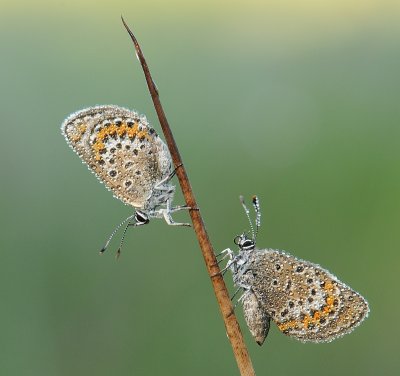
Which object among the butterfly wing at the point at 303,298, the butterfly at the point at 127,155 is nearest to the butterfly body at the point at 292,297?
the butterfly wing at the point at 303,298

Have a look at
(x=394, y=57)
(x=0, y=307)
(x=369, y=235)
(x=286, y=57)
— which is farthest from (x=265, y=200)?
(x=394, y=57)

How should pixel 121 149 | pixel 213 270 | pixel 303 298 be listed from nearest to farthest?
pixel 213 270, pixel 121 149, pixel 303 298

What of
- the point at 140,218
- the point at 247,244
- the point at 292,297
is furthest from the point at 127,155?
the point at 292,297

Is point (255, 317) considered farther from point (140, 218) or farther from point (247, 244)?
point (140, 218)

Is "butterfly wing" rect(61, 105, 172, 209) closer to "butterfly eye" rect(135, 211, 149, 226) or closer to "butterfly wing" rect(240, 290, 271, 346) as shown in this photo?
"butterfly eye" rect(135, 211, 149, 226)

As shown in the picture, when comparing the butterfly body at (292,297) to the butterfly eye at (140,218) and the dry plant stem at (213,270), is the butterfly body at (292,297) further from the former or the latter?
the dry plant stem at (213,270)

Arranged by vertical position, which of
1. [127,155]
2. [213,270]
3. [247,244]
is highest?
[127,155]
